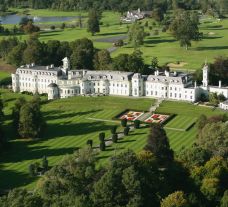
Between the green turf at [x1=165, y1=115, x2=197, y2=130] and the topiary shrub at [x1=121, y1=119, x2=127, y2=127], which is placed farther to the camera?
the topiary shrub at [x1=121, y1=119, x2=127, y2=127]

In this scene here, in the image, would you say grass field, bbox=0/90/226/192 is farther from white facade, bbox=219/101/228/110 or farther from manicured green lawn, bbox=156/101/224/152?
white facade, bbox=219/101/228/110

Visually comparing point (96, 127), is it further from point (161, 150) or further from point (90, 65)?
point (90, 65)

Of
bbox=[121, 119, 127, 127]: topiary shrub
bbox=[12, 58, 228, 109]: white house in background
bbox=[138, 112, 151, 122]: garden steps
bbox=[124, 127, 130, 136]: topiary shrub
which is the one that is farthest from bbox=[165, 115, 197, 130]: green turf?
bbox=[12, 58, 228, 109]: white house in background

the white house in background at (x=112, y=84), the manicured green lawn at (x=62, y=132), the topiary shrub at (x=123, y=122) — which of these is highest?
the white house in background at (x=112, y=84)

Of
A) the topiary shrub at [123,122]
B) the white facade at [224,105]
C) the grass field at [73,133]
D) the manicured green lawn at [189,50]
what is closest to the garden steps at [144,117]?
the grass field at [73,133]

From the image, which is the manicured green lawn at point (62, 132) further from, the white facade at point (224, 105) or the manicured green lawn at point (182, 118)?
the white facade at point (224, 105)

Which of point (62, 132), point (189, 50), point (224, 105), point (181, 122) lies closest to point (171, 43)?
point (189, 50)
